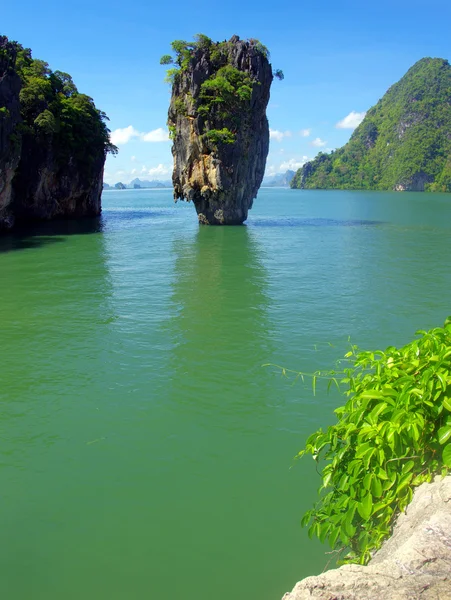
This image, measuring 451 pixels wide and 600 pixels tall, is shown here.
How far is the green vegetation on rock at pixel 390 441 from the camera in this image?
3.40m

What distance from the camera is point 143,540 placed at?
18.4 ft

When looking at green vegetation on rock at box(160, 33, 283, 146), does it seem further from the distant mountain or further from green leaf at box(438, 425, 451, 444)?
the distant mountain

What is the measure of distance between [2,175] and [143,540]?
30.7 m

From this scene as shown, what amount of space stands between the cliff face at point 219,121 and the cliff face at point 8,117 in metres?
11.9

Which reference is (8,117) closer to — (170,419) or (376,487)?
(170,419)

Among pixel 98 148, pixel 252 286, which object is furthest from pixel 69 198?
pixel 252 286

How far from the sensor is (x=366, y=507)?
11.2 feet

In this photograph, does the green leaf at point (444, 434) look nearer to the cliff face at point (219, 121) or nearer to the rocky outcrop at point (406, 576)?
the rocky outcrop at point (406, 576)

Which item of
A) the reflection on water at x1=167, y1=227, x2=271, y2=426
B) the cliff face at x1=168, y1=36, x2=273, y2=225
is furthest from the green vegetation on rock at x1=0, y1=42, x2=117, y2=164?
the reflection on water at x1=167, y1=227, x2=271, y2=426

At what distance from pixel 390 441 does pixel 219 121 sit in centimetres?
3713

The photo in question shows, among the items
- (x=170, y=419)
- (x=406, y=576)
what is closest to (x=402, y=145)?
(x=170, y=419)

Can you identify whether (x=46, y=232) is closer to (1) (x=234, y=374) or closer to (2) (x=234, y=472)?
(1) (x=234, y=374)

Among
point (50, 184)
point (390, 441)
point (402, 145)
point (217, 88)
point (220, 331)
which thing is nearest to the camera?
point (390, 441)

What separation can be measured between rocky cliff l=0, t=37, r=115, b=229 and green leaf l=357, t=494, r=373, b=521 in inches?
1271
